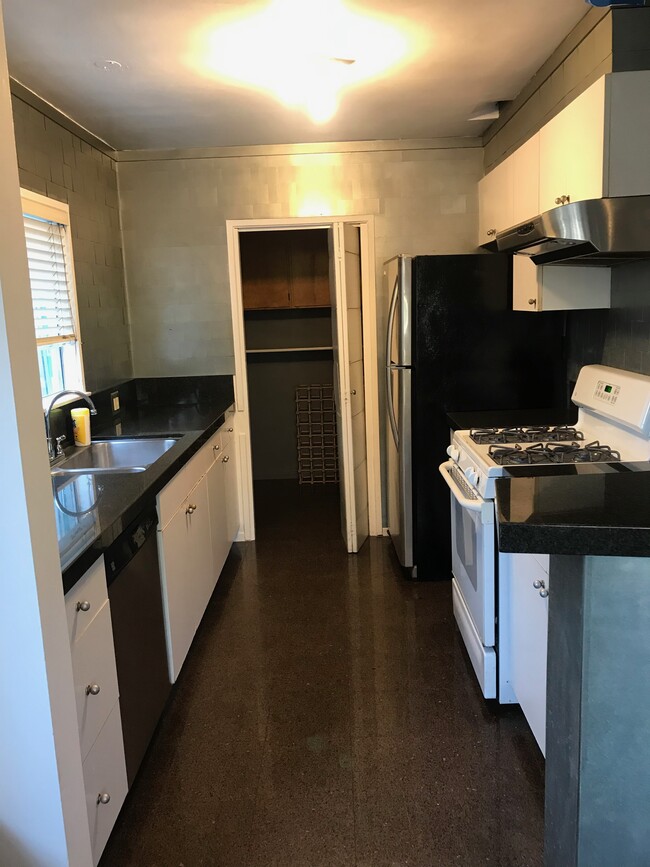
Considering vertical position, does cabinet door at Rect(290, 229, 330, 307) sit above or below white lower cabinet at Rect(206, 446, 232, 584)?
above

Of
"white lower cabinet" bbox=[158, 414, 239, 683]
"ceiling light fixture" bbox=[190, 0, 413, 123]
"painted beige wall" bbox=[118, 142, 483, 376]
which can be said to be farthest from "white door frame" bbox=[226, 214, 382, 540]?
"ceiling light fixture" bbox=[190, 0, 413, 123]

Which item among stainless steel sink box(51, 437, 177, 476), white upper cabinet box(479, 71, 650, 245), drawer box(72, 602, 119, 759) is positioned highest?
white upper cabinet box(479, 71, 650, 245)

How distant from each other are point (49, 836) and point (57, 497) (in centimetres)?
119

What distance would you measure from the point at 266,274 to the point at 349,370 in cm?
199

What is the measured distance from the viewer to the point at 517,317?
11.2ft

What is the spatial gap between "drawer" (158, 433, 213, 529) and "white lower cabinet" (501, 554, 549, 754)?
124cm

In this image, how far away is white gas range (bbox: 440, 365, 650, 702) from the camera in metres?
2.31

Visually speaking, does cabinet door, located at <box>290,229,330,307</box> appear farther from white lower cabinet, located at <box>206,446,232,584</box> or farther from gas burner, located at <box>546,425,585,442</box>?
gas burner, located at <box>546,425,585,442</box>

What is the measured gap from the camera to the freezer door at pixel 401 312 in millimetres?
3418

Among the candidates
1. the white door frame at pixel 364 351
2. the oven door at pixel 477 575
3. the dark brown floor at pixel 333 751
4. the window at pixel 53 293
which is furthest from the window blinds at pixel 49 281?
the oven door at pixel 477 575

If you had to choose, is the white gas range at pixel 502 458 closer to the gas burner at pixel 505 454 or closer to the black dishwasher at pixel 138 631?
the gas burner at pixel 505 454

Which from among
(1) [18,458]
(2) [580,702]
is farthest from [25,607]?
(2) [580,702]

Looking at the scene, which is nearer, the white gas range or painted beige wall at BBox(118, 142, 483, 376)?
the white gas range

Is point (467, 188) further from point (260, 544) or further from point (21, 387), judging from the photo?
point (21, 387)
